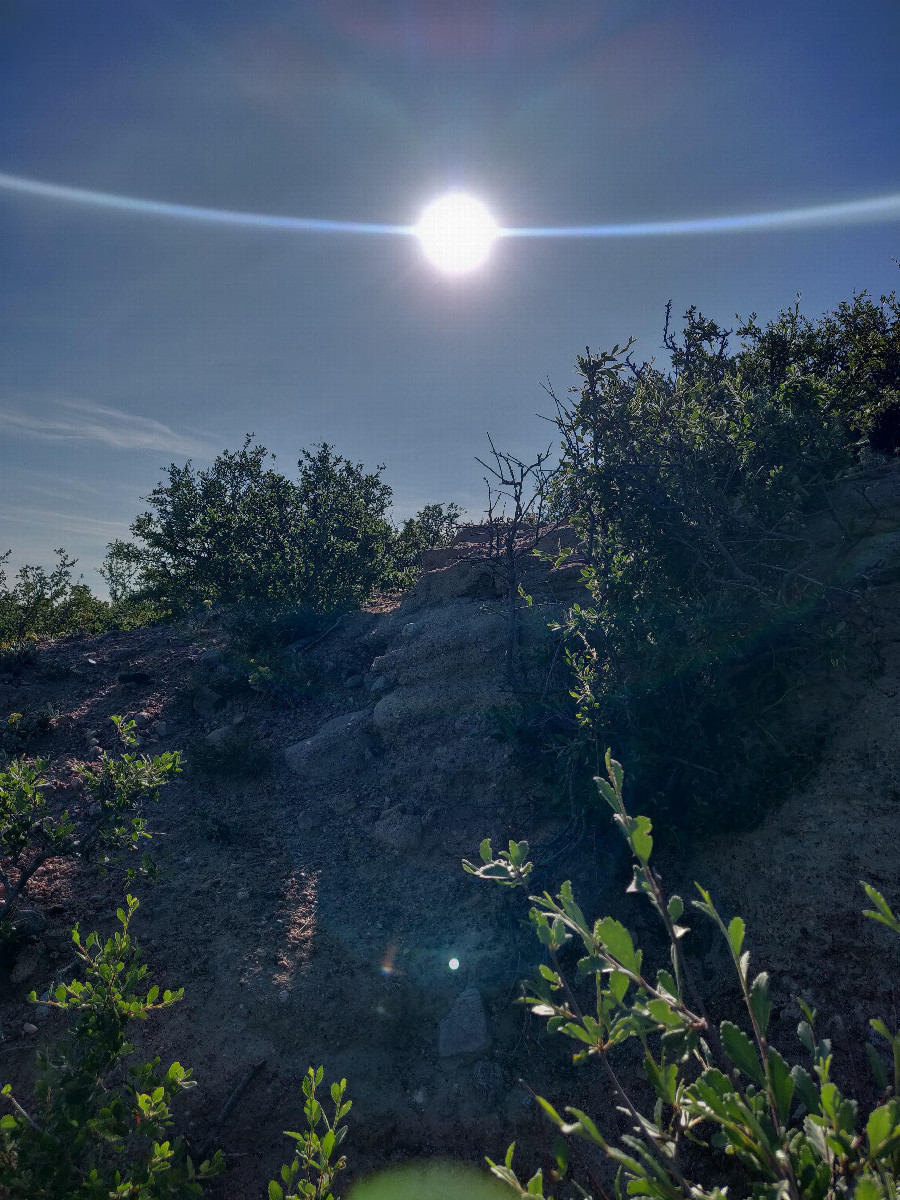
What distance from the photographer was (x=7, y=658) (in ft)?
27.8

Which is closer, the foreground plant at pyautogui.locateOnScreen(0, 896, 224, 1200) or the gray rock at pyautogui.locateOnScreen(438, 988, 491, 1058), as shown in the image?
the foreground plant at pyautogui.locateOnScreen(0, 896, 224, 1200)

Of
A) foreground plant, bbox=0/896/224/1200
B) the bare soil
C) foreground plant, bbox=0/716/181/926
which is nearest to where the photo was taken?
foreground plant, bbox=0/896/224/1200

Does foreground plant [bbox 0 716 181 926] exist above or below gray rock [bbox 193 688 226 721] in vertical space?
below

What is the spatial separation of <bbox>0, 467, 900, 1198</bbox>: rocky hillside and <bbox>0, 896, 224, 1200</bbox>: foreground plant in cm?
95

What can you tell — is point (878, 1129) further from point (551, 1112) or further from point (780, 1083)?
point (551, 1112)

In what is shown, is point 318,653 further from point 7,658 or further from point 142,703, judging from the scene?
point 7,658

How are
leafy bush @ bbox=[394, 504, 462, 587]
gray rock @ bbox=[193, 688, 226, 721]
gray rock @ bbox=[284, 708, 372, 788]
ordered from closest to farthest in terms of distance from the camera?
1. gray rock @ bbox=[284, 708, 372, 788]
2. gray rock @ bbox=[193, 688, 226, 721]
3. leafy bush @ bbox=[394, 504, 462, 587]

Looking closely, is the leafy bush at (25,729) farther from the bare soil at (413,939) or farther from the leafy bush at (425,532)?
the leafy bush at (425,532)

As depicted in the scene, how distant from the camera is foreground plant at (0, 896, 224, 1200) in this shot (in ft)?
7.54

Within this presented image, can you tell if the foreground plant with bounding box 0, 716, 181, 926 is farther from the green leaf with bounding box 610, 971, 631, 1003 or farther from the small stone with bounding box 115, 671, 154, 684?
the small stone with bounding box 115, 671, 154, 684

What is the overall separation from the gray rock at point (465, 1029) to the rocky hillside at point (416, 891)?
0.5 inches

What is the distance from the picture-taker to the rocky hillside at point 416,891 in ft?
11.4

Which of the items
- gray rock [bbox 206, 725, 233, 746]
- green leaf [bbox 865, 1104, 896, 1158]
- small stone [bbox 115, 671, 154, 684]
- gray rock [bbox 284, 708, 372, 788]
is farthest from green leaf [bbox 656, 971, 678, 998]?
small stone [bbox 115, 671, 154, 684]

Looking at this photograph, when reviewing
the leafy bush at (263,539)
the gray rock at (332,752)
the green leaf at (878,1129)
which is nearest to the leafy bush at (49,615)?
the leafy bush at (263,539)
